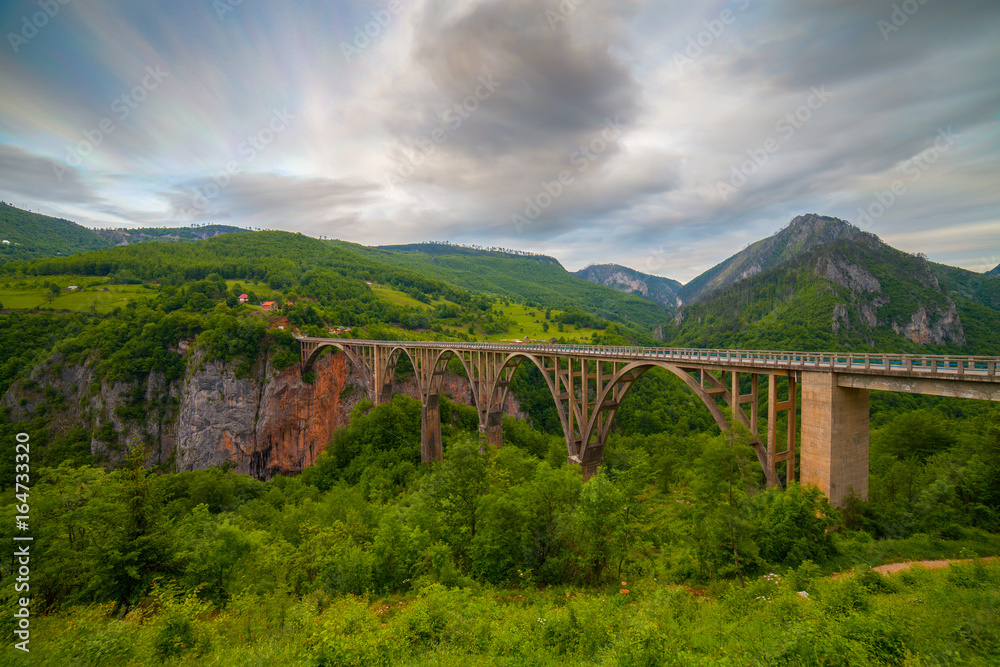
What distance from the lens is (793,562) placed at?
38.9ft

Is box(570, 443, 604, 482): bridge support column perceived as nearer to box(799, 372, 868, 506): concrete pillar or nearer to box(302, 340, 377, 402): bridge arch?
box(799, 372, 868, 506): concrete pillar

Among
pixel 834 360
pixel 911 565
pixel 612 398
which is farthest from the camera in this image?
pixel 612 398

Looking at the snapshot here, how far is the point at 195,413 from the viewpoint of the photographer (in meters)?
57.2

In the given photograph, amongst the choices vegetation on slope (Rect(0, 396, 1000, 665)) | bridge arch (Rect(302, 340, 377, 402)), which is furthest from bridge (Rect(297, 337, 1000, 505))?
bridge arch (Rect(302, 340, 377, 402))

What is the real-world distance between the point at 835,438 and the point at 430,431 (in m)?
35.7

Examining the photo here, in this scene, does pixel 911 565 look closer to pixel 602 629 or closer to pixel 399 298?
pixel 602 629

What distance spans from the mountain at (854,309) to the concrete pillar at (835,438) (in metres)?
86.6

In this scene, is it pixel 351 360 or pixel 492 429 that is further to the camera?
pixel 351 360

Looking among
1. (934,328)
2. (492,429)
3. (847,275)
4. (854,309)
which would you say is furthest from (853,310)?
(492,429)

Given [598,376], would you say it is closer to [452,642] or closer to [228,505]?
[452,642]

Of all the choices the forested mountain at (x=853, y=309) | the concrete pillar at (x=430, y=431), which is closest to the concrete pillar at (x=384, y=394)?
the concrete pillar at (x=430, y=431)

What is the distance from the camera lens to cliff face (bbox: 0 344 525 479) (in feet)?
187

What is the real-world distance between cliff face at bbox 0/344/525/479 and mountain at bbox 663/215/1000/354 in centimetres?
9894

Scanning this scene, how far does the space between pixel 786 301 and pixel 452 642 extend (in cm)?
16699
